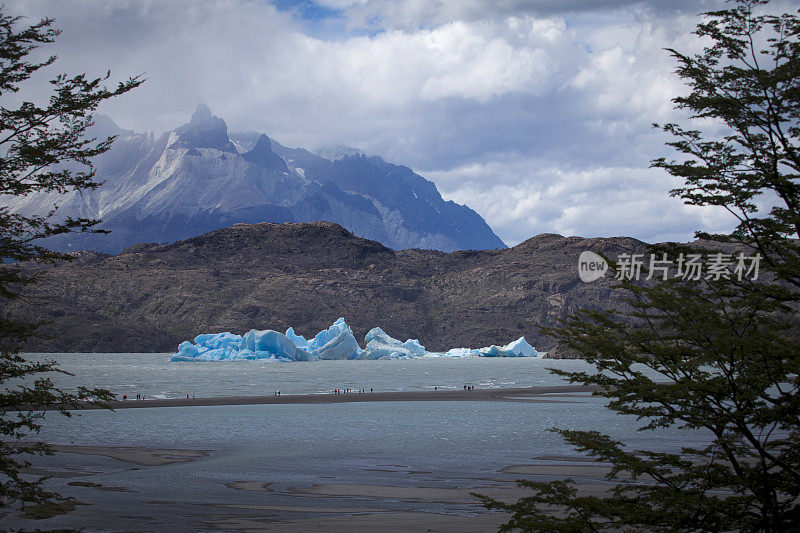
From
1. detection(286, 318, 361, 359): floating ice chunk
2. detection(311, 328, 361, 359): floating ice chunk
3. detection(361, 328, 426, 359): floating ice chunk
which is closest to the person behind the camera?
detection(311, 328, 361, 359): floating ice chunk

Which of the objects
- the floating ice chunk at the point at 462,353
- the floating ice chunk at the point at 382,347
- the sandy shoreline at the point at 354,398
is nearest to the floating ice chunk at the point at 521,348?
the floating ice chunk at the point at 462,353

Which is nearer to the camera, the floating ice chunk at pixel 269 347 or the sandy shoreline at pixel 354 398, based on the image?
the sandy shoreline at pixel 354 398

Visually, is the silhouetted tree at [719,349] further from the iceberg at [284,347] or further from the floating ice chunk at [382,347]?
the floating ice chunk at [382,347]

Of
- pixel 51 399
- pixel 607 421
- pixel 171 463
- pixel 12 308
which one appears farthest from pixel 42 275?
pixel 12 308

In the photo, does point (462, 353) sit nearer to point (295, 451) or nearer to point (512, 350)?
point (512, 350)

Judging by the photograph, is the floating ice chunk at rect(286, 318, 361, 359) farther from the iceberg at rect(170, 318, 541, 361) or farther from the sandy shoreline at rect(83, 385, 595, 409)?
the sandy shoreline at rect(83, 385, 595, 409)

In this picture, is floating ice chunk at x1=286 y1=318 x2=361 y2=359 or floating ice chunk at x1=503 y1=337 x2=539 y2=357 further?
floating ice chunk at x1=503 y1=337 x2=539 y2=357

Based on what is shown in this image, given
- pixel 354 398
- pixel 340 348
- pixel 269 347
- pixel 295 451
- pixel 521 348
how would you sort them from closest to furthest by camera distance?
pixel 295 451
pixel 354 398
pixel 269 347
pixel 340 348
pixel 521 348

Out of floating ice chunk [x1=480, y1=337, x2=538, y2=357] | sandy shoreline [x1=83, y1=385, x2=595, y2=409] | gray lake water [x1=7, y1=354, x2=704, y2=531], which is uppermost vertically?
gray lake water [x1=7, y1=354, x2=704, y2=531]

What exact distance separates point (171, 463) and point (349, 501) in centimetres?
806

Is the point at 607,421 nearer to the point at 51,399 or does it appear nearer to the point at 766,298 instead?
the point at 766,298

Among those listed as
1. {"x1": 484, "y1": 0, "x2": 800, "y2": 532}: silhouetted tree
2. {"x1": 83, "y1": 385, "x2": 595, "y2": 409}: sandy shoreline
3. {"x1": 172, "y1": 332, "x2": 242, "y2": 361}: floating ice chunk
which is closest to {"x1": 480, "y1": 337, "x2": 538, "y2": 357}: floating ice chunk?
{"x1": 172, "y1": 332, "x2": 242, "y2": 361}: floating ice chunk

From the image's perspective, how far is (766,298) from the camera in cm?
909

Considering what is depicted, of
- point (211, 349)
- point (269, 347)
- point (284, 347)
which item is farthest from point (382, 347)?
point (211, 349)
